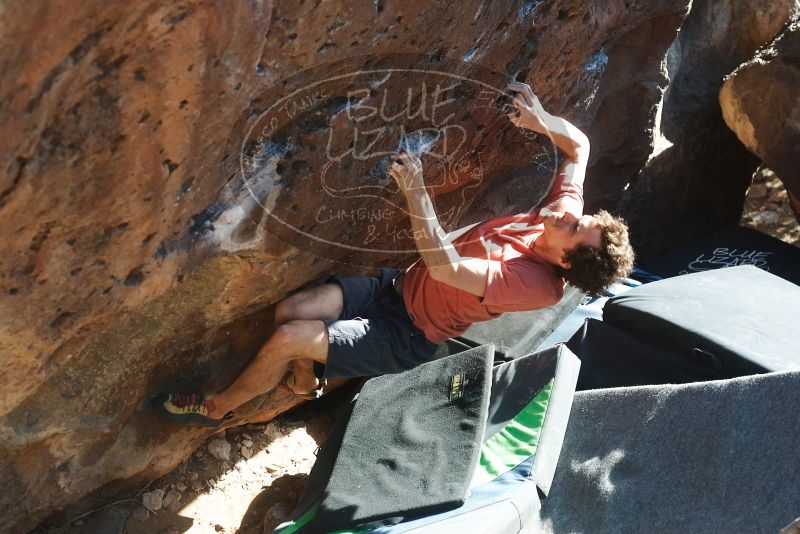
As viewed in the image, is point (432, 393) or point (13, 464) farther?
point (432, 393)

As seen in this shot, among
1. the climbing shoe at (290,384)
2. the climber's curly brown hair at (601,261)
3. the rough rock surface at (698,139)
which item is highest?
the climber's curly brown hair at (601,261)

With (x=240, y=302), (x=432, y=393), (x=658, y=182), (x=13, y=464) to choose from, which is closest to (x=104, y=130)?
(x=240, y=302)

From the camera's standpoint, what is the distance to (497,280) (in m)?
2.84

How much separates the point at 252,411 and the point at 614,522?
1.57 m

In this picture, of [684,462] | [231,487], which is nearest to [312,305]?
[231,487]

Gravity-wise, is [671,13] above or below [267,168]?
below

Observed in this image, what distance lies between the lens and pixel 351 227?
311 cm

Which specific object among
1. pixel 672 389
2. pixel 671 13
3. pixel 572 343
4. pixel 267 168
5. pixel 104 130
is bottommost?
pixel 572 343

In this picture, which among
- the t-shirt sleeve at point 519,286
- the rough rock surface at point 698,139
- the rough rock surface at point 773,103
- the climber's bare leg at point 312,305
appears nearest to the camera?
the t-shirt sleeve at point 519,286

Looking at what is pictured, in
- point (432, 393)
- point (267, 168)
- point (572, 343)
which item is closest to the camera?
point (267, 168)

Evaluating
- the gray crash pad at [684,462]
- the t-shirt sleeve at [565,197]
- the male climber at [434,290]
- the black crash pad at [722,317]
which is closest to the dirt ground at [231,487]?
the male climber at [434,290]

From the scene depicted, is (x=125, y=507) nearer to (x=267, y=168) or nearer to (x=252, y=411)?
(x=252, y=411)

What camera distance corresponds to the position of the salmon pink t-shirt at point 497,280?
2875 mm

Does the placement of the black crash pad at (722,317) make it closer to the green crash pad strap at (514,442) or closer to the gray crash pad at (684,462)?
the gray crash pad at (684,462)
